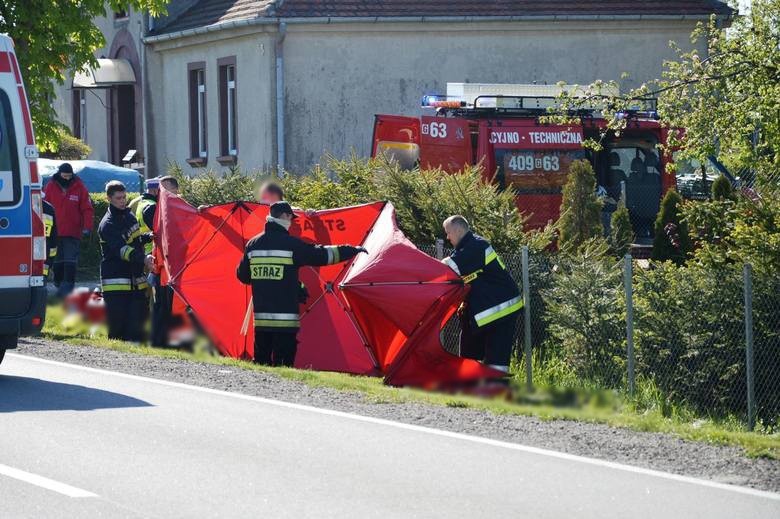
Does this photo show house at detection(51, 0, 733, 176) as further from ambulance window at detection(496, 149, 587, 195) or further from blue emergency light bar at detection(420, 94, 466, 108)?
ambulance window at detection(496, 149, 587, 195)

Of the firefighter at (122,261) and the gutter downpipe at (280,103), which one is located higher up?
the gutter downpipe at (280,103)

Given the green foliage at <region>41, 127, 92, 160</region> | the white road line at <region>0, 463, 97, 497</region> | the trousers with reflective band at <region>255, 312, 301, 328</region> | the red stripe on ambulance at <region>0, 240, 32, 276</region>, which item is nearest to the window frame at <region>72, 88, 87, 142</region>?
the green foliage at <region>41, 127, 92, 160</region>

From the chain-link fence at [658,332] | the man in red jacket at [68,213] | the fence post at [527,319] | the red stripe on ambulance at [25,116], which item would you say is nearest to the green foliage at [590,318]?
the chain-link fence at [658,332]

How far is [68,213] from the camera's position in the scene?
Result: 19547 mm

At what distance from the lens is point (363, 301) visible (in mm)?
13211

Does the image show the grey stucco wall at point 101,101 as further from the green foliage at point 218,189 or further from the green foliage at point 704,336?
the green foliage at point 704,336

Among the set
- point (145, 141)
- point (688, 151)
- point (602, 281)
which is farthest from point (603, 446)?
point (145, 141)

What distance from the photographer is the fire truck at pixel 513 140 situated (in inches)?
839

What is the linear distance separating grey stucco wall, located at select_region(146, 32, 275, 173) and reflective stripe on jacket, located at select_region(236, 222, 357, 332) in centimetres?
1657

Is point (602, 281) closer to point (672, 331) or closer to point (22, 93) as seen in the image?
point (672, 331)

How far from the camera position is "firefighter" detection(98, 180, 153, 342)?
50.9ft

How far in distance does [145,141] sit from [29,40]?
515 inches

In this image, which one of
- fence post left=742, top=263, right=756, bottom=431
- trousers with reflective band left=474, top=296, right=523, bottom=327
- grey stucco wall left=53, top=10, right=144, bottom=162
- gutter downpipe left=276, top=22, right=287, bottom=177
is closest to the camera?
fence post left=742, top=263, right=756, bottom=431

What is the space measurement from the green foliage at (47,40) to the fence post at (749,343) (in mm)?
13333
